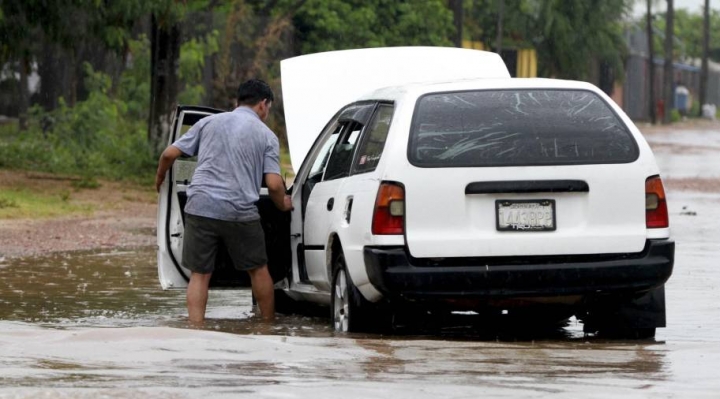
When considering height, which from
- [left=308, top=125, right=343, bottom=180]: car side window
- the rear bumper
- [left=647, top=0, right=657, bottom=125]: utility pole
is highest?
[left=647, top=0, right=657, bottom=125]: utility pole

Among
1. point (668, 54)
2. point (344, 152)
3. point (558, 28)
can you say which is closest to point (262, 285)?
point (344, 152)

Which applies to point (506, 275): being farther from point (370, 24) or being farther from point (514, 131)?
point (370, 24)

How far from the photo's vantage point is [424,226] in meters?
8.54

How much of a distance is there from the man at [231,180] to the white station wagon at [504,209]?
787 millimetres

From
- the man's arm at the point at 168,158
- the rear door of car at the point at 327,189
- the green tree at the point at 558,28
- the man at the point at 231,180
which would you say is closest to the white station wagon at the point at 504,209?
the rear door of car at the point at 327,189

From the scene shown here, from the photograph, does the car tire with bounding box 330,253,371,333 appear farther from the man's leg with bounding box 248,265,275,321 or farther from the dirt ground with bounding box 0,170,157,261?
the dirt ground with bounding box 0,170,157,261

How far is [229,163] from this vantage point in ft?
32.1

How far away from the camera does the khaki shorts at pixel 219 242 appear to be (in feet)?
32.4

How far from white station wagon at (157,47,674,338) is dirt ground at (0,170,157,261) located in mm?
7473

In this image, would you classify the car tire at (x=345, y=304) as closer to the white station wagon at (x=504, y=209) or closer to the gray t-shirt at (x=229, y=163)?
the white station wagon at (x=504, y=209)

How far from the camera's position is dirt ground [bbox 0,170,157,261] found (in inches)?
669

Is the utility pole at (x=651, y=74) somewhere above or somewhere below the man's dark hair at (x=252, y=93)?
above

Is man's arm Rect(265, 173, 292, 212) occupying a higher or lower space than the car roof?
lower

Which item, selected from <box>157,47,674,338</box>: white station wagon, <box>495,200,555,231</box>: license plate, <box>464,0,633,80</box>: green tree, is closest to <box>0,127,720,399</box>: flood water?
<box>157,47,674,338</box>: white station wagon
